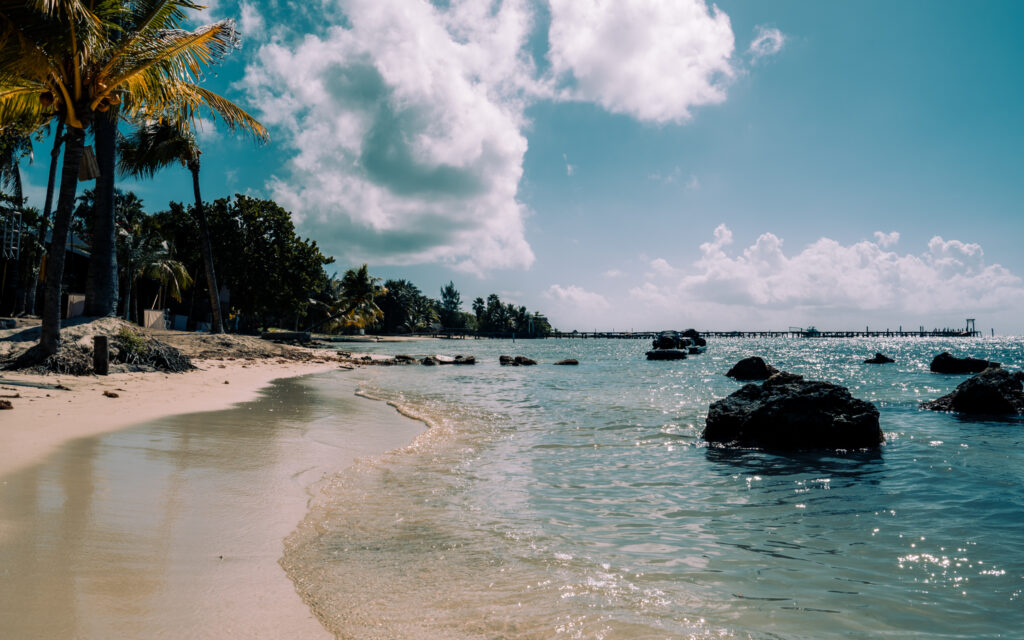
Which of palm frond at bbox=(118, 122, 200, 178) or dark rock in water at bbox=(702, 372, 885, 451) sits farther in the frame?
palm frond at bbox=(118, 122, 200, 178)

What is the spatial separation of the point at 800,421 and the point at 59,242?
1639 cm

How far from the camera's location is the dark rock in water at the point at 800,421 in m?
8.98

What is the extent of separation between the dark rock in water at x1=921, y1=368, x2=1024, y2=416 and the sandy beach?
13823 millimetres

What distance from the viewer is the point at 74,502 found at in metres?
4.31

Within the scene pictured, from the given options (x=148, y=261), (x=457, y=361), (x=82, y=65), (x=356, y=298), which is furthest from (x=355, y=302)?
(x=82, y=65)

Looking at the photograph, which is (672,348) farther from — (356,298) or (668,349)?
(356,298)

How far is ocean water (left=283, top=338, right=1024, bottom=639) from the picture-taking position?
3189 mm

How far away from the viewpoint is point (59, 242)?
12695 millimetres

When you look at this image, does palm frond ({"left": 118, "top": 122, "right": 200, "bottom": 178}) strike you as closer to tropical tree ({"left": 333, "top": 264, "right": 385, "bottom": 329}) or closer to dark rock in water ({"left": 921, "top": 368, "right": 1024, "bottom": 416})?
dark rock in water ({"left": 921, "top": 368, "right": 1024, "bottom": 416})

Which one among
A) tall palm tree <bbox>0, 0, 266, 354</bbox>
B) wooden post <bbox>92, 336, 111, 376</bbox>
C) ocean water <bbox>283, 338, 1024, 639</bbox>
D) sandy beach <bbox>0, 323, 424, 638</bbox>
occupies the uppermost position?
tall palm tree <bbox>0, 0, 266, 354</bbox>

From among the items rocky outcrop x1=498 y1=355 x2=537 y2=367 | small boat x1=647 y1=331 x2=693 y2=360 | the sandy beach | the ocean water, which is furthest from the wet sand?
small boat x1=647 y1=331 x2=693 y2=360

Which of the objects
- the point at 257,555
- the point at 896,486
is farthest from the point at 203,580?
the point at 896,486

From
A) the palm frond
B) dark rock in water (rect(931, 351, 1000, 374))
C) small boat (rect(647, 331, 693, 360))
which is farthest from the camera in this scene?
small boat (rect(647, 331, 693, 360))

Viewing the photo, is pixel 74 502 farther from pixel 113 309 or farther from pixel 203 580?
pixel 113 309
